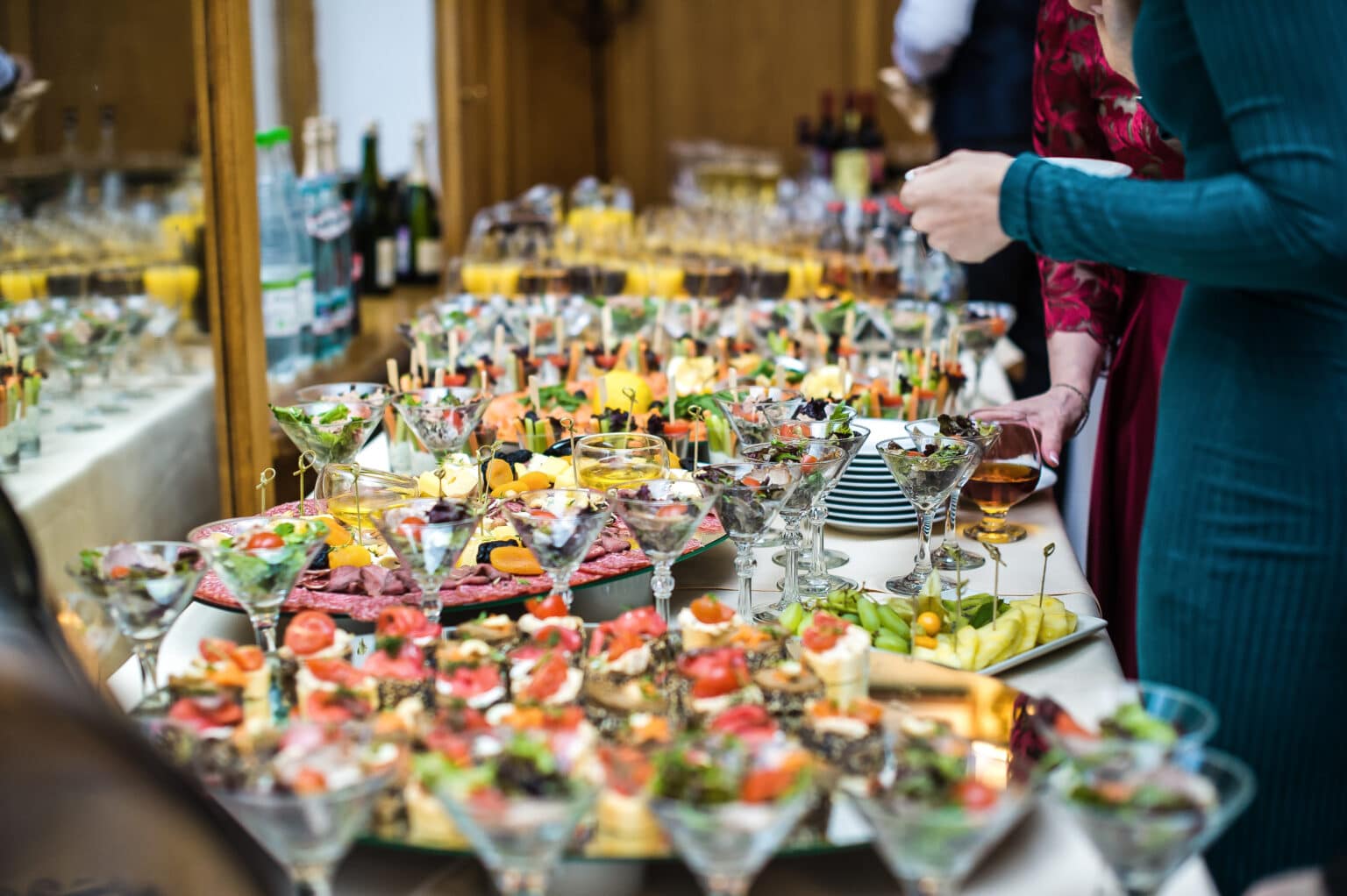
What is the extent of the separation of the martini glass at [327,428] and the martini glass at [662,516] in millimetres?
548

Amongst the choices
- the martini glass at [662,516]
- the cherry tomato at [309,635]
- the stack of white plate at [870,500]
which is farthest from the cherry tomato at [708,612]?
the stack of white plate at [870,500]

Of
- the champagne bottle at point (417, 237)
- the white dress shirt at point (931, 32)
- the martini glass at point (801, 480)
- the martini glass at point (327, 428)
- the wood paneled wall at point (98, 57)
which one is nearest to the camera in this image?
the martini glass at point (801, 480)

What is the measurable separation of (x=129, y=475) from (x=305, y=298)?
805 mm

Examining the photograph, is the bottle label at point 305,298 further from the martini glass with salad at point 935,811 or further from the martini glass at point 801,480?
the martini glass with salad at point 935,811

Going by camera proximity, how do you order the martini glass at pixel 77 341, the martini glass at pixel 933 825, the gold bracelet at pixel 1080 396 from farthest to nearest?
the martini glass at pixel 77 341, the gold bracelet at pixel 1080 396, the martini glass at pixel 933 825

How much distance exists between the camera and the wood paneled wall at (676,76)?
7.16m

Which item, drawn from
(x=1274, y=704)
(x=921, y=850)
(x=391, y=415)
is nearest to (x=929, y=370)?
(x=391, y=415)

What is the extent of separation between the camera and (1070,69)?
6.94 feet

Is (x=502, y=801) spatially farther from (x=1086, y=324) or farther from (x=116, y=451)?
(x=116, y=451)

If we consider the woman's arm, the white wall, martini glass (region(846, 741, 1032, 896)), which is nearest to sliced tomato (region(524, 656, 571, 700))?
martini glass (region(846, 741, 1032, 896))

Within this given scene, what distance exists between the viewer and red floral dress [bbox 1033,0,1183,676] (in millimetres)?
2084

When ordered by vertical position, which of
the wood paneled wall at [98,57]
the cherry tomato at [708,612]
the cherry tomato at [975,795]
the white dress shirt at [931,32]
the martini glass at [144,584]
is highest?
the white dress shirt at [931,32]

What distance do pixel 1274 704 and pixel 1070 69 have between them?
121 cm

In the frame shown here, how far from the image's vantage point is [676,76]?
7430 millimetres
